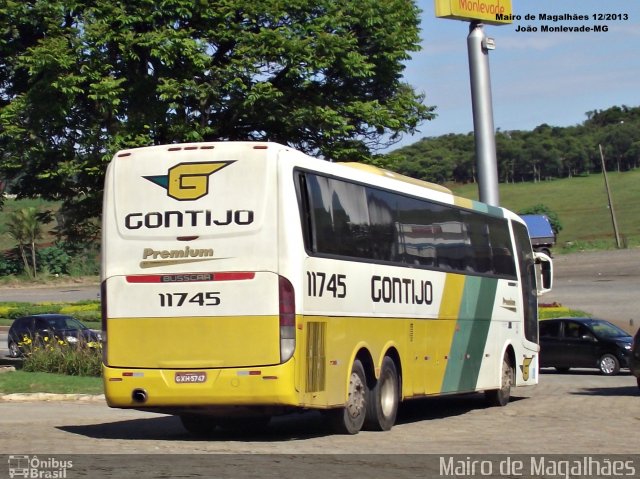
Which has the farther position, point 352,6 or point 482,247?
point 352,6

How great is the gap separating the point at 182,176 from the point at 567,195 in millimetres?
126837

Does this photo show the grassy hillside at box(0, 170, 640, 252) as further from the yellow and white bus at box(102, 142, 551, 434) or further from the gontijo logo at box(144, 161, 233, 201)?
the gontijo logo at box(144, 161, 233, 201)

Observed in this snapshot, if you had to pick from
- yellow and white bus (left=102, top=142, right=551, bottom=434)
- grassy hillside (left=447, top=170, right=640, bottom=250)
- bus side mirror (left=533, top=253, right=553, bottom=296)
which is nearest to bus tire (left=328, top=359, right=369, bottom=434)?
yellow and white bus (left=102, top=142, right=551, bottom=434)

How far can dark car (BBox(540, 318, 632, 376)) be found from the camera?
3062 centimetres

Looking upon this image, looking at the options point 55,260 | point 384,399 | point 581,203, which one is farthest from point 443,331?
point 581,203

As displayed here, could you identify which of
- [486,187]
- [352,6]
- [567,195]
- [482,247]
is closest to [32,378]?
[482,247]

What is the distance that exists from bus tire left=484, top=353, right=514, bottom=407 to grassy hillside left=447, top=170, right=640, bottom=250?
68533 mm

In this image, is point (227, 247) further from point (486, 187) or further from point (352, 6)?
point (486, 187)

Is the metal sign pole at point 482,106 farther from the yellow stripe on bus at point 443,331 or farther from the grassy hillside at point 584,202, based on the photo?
the grassy hillside at point 584,202

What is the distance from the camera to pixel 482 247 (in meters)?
19.7

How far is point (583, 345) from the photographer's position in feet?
103

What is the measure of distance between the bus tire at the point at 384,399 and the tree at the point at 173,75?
9.84m

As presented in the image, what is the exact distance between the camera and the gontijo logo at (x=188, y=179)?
A: 13328mm

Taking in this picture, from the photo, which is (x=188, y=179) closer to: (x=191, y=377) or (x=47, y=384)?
(x=191, y=377)
